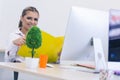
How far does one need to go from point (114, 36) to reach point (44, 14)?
2.20 m

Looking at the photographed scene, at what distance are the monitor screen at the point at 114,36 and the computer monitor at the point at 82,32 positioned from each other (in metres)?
0.23

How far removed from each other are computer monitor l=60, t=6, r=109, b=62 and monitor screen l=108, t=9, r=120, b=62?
0.76 feet

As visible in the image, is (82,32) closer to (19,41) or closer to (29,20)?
(19,41)

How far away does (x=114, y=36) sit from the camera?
1255 millimetres

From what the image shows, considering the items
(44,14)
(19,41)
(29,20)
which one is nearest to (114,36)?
(19,41)

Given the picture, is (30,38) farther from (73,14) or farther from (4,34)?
(4,34)

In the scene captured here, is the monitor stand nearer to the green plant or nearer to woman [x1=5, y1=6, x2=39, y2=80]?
the green plant

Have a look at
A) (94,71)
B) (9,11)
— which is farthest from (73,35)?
(9,11)

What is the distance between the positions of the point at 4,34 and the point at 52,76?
90.6 inches

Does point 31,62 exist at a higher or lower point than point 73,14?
lower

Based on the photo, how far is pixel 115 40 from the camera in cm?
126

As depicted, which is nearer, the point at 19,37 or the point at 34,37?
the point at 34,37

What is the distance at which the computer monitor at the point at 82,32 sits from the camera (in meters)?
1.45

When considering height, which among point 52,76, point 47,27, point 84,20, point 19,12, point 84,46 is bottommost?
point 52,76
